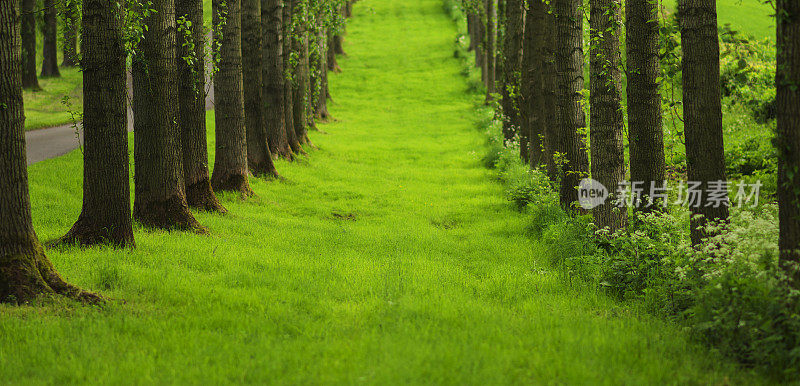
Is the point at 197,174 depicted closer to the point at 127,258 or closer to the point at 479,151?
the point at 127,258

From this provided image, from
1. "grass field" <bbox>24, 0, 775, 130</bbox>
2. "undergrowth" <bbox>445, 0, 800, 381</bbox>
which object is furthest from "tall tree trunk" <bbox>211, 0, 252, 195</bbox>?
"undergrowth" <bbox>445, 0, 800, 381</bbox>

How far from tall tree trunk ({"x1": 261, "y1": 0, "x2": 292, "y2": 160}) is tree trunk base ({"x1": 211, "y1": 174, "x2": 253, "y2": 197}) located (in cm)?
447

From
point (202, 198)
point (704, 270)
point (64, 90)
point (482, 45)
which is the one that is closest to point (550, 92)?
point (202, 198)

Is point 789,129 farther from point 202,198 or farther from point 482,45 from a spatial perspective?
point 482,45

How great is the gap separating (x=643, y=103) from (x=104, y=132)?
7.52 metres

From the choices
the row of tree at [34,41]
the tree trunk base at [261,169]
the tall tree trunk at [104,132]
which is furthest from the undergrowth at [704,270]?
the row of tree at [34,41]

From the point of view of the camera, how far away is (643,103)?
9352mm

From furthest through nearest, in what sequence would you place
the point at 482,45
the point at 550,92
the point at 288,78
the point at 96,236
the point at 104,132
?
1. the point at 482,45
2. the point at 288,78
3. the point at 550,92
4. the point at 96,236
5. the point at 104,132

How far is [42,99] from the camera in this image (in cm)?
3117

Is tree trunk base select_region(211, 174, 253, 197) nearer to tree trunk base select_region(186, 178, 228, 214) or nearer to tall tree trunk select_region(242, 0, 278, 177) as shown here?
tree trunk base select_region(186, 178, 228, 214)

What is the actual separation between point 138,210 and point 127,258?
7.96 ft

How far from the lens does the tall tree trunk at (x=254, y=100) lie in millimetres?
17672

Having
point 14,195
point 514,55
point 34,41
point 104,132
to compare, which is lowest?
point 14,195

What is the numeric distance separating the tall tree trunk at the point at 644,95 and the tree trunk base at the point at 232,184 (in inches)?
353
